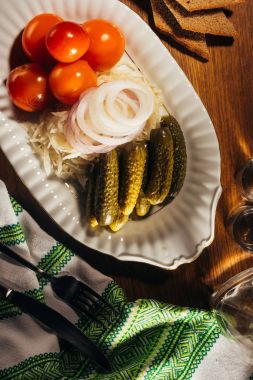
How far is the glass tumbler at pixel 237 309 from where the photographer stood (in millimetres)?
1614

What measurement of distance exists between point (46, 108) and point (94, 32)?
0.25 metres

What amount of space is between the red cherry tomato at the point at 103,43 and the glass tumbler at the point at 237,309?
74 centimetres

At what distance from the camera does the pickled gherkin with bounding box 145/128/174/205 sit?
5.10ft

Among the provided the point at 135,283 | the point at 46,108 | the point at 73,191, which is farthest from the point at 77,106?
the point at 135,283

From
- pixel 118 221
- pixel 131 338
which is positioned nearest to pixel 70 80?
pixel 118 221

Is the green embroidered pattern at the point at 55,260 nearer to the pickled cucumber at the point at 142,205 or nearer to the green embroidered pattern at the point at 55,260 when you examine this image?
the green embroidered pattern at the point at 55,260

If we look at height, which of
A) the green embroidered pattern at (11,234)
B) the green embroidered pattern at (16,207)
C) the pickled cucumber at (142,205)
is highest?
the green embroidered pattern at (16,207)

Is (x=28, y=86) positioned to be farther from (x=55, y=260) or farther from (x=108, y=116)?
(x=55, y=260)

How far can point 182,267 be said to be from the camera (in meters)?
1.68

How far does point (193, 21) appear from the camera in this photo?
1679 mm

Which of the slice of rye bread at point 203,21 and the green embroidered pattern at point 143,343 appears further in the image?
the slice of rye bread at point 203,21

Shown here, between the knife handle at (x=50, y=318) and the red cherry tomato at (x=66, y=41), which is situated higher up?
the red cherry tomato at (x=66, y=41)

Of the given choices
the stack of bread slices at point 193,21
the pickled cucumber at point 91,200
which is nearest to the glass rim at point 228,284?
the pickled cucumber at point 91,200

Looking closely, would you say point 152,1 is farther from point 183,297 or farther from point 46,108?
point 183,297
